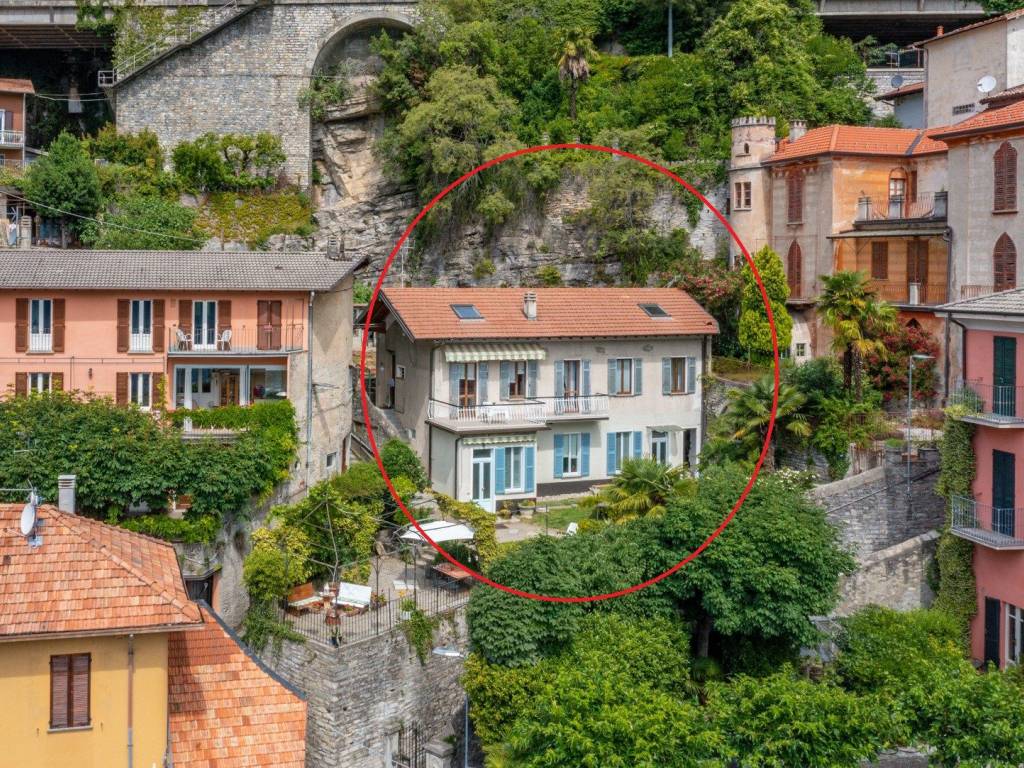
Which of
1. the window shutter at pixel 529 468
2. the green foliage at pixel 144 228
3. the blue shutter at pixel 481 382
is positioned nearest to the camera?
the window shutter at pixel 529 468

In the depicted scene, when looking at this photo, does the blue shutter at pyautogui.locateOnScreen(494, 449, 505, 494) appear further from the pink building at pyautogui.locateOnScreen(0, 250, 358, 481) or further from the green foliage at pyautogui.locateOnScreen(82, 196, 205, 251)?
the green foliage at pyautogui.locateOnScreen(82, 196, 205, 251)

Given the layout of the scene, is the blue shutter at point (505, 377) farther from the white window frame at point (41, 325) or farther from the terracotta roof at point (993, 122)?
the terracotta roof at point (993, 122)

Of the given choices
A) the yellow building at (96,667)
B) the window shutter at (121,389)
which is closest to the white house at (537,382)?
the window shutter at (121,389)

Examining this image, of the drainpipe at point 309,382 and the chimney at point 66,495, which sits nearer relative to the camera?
the chimney at point 66,495

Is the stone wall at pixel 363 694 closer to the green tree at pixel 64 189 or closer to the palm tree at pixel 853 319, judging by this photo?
the palm tree at pixel 853 319

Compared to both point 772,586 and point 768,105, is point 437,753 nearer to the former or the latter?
point 772,586

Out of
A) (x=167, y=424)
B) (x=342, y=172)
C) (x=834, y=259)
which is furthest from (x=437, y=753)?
(x=342, y=172)

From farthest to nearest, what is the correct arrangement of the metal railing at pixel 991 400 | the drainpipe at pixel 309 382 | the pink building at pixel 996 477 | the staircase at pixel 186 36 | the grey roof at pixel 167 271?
1. the staircase at pixel 186 36
2. the drainpipe at pixel 309 382
3. the grey roof at pixel 167 271
4. the metal railing at pixel 991 400
5. the pink building at pixel 996 477

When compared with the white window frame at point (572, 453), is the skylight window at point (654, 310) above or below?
above

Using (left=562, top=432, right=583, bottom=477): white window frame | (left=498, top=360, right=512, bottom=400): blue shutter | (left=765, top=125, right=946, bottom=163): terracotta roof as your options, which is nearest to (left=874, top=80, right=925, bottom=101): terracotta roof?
(left=765, top=125, right=946, bottom=163): terracotta roof

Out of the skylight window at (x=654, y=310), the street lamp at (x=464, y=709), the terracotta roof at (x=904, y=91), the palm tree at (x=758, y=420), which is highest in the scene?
the terracotta roof at (x=904, y=91)

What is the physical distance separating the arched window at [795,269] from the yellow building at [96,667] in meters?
28.7

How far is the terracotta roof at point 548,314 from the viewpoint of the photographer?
35.5 m

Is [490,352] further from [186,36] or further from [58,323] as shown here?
[186,36]
